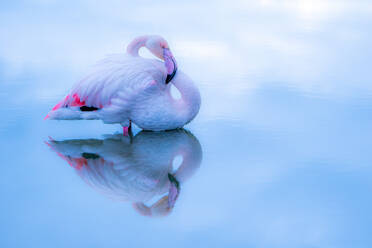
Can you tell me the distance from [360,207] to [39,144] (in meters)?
1.84

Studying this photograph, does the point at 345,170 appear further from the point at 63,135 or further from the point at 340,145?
the point at 63,135

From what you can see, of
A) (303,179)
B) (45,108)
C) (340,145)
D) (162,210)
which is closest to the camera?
Answer: (162,210)

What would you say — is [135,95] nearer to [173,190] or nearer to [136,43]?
[136,43]

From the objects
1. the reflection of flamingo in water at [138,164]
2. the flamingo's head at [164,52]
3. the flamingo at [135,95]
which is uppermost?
the flamingo's head at [164,52]

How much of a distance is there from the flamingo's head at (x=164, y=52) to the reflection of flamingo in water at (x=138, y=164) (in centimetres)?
39

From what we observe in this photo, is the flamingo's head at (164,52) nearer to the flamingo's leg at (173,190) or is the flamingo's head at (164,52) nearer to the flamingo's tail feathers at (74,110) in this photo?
the flamingo's tail feathers at (74,110)

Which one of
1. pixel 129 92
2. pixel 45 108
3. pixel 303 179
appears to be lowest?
pixel 45 108

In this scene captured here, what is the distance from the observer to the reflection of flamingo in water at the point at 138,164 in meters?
2.57

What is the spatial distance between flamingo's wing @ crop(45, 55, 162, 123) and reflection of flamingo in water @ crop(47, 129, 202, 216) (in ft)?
0.66

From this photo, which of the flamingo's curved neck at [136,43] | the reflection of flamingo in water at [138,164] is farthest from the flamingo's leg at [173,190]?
the flamingo's curved neck at [136,43]

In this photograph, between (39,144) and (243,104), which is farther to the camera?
(243,104)

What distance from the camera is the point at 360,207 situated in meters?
2.44

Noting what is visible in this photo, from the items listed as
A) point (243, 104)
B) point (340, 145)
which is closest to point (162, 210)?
point (340, 145)

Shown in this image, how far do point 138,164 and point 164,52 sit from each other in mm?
745
